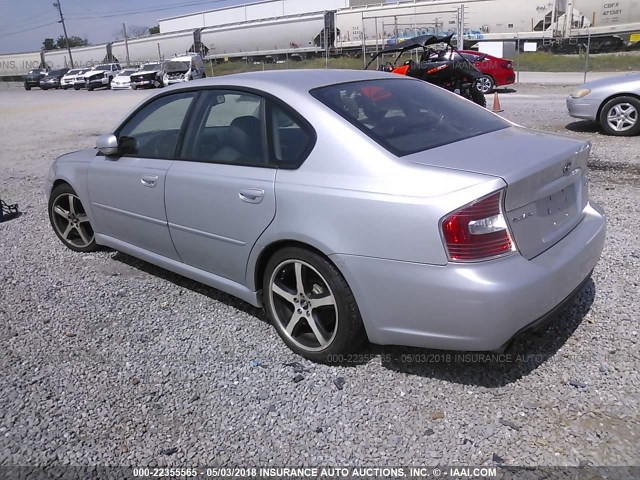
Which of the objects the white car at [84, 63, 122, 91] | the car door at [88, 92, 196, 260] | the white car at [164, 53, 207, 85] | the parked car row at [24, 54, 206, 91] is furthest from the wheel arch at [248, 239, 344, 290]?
the white car at [84, 63, 122, 91]

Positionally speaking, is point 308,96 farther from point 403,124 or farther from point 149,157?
point 149,157

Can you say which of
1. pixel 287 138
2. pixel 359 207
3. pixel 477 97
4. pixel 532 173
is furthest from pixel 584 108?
pixel 359 207

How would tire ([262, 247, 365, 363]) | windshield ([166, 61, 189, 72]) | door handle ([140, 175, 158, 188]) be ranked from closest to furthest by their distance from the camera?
1. tire ([262, 247, 365, 363])
2. door handle ([140, 175, 158, 188])
3. windshield ([166, 61, 189, 72])

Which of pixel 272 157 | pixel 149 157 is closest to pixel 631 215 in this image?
pixel 272 157

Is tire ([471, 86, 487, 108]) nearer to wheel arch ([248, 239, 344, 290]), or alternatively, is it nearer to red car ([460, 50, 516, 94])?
red car ([460, 50, 516, 94])

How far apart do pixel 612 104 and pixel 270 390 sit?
8836mm

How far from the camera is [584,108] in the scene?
9.58 meters

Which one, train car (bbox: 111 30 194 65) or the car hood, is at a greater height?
train car (bbox: 111 30 194 65)

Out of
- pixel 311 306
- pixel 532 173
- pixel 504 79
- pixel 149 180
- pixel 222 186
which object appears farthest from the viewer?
pixel 504 79

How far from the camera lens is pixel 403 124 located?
3211 mm

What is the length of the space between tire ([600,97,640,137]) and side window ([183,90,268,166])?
8.02m

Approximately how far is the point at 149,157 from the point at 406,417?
2.57 meters

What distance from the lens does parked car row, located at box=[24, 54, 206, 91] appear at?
34875mm

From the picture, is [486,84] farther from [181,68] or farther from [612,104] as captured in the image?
[181,68]
